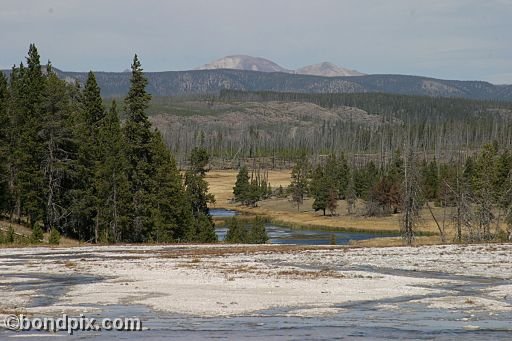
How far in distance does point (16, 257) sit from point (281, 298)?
74.0 feet

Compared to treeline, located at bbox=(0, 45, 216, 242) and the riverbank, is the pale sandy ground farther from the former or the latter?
the riverbank

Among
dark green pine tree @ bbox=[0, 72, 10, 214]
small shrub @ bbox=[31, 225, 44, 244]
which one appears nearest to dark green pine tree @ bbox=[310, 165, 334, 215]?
dark green pine tree @ bbox=[0, 72, 10, 214]

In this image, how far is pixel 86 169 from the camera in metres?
65.7

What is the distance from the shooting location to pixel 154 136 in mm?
73062

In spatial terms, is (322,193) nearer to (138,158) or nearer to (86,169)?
(138,158)

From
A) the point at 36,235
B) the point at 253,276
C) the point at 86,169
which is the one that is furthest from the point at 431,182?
the point at 253,276

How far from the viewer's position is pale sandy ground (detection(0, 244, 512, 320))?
2372cm

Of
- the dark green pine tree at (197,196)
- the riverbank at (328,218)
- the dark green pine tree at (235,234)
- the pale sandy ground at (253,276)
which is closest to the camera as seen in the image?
the pale sandy ground at (253,276)

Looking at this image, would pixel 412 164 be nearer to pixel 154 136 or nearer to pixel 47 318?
pixel 154 136

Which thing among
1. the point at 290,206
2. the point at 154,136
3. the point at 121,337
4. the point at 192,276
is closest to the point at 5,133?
the point at 154,136

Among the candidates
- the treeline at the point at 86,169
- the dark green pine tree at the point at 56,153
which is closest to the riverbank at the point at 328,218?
the treeline at the point at 86,169
